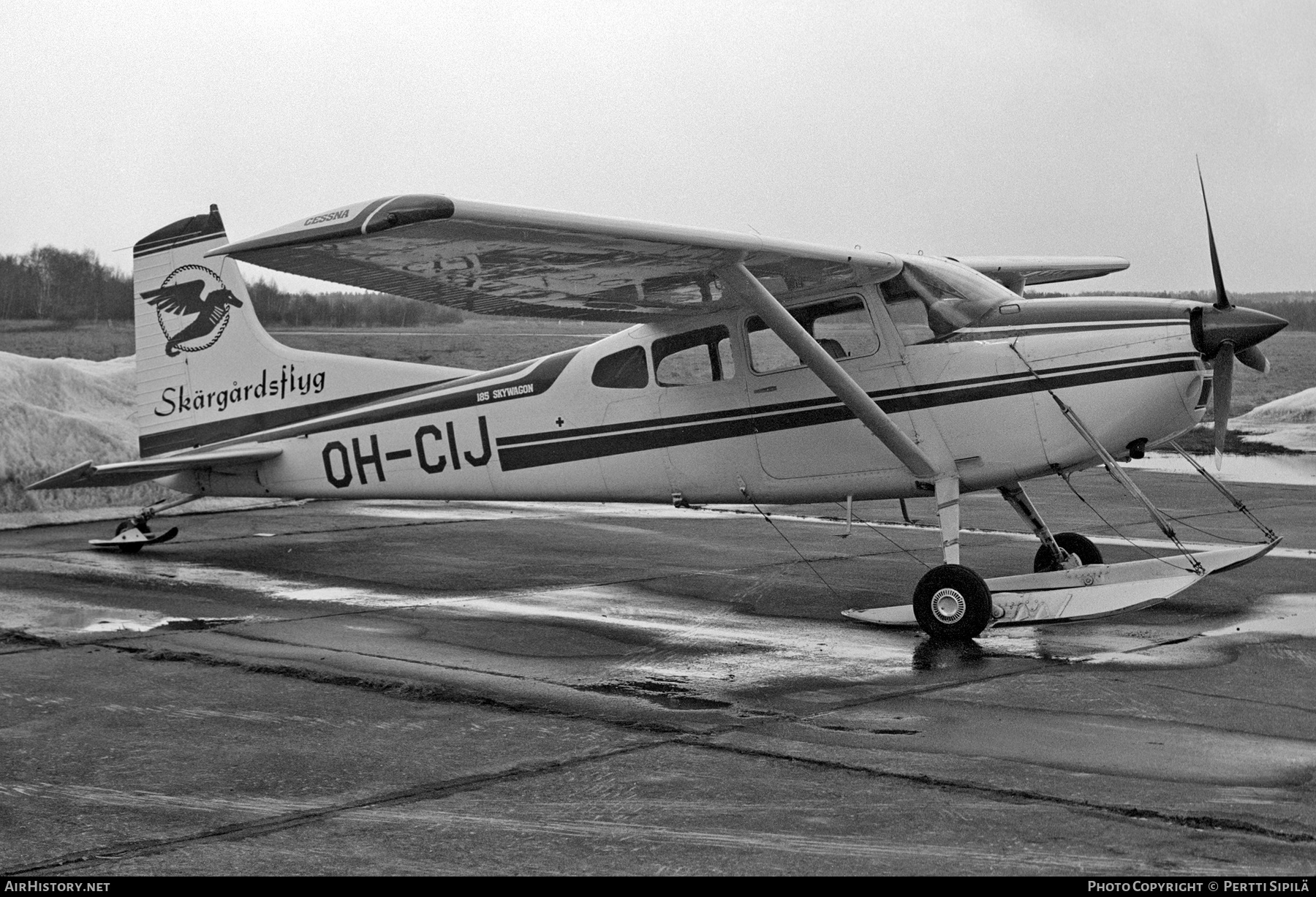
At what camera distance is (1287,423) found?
27891 millimetres

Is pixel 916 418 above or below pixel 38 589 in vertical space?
above

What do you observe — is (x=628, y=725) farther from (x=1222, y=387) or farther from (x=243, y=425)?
(x=243, y=425)

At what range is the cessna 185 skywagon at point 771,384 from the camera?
27.3 feet

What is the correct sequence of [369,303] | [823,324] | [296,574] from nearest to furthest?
1. [823,324]
2. [296,574]
3. [369,303]

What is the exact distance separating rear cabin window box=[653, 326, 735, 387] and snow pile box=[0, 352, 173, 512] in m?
9.92

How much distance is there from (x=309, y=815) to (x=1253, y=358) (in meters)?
6.87

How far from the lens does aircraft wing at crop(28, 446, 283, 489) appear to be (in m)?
12.1

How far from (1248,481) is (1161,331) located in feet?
37.7

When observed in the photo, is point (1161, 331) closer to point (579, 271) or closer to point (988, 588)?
point (988, 588)

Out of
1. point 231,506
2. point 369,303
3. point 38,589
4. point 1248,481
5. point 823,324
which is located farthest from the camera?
point 369,303

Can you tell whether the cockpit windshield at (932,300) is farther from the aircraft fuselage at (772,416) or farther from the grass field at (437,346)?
the grass field at (437,346)

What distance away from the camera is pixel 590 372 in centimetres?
1055

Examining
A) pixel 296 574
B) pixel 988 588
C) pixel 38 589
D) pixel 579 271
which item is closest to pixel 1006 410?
pixel 988 588

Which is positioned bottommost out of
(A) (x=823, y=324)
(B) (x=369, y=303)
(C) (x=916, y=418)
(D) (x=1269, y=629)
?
(D) (x=1269, y=629)
